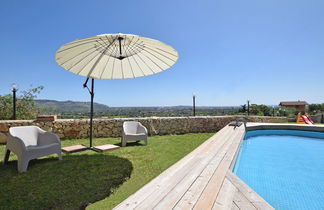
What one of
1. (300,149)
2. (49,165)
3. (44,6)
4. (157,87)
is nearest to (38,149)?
(49,165)

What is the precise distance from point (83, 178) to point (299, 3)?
38.2ft

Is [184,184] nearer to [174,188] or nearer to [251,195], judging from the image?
[174,188]

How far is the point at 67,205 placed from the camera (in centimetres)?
215

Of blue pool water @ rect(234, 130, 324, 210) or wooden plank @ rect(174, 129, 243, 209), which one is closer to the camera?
wooden plank @ rect(174, 129, 243, 209)

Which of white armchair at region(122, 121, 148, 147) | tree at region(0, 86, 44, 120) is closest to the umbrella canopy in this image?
white armchair at region(122, 121, 148, 147)

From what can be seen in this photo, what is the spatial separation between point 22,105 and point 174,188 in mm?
11062

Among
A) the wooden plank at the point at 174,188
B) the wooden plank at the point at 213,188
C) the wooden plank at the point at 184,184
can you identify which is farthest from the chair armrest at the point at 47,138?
the wooden plank at the point at 213,188

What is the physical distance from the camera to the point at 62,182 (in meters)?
2.82

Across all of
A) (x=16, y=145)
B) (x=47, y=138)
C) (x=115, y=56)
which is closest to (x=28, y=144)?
→ (x=47, y=138)

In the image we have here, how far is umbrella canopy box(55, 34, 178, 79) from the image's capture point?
3611 mm

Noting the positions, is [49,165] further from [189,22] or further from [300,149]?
[189,22]

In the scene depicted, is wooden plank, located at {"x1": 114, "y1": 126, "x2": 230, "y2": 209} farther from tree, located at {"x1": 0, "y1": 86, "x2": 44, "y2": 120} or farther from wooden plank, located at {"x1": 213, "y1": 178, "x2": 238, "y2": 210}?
tree, located at {"x1": 0, "y1": 86, "x2": 44, "y2": 120}

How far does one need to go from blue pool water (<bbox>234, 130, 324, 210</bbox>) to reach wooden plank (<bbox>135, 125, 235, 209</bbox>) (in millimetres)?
1140

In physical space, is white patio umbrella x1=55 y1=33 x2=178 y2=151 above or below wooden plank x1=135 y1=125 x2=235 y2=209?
above
